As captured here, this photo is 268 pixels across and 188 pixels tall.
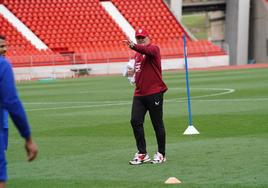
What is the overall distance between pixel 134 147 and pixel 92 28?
40736 millimetres

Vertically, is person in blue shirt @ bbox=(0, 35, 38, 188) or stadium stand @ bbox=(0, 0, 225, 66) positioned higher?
person in blue shirt @ bbox=(0, 35, 38, 188)

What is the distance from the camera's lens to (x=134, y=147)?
1382 cm

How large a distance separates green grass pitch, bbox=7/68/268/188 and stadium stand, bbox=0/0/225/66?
2505cm

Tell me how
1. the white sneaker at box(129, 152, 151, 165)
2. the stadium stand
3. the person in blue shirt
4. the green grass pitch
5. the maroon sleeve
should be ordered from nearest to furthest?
the person in blue shirt, the green grass pitch, the maroon sleeve, the white sneaker at box(129, 152, 151, 165), the stadium stand

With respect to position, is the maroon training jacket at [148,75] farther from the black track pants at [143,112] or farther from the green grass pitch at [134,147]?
the green grass pitch at [134,147]

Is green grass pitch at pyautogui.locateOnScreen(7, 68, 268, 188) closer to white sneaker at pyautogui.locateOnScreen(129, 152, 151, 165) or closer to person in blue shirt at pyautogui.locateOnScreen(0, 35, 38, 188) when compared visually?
white sneaker at pyautogui.locateOnScreen(129, 152, 151, 165)

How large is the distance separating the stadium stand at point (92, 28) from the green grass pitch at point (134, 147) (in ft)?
82.2

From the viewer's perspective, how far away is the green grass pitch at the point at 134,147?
33.9 ft

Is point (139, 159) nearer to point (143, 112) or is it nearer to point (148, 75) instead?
point (143, 112)

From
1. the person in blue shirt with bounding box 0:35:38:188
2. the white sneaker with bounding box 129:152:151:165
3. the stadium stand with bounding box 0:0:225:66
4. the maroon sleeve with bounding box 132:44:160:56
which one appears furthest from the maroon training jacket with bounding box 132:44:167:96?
the stadium stand with bounding box 0:0:225:66

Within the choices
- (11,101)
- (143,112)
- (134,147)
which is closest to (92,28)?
(134,147)

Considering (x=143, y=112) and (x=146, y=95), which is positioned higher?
(x=146, y=95)

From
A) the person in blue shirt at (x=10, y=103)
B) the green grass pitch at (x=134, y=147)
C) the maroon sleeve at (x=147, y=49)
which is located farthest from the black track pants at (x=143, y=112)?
the person in blue shirt at (x=10, y=103)

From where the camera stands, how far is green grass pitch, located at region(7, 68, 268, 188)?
407 inches
